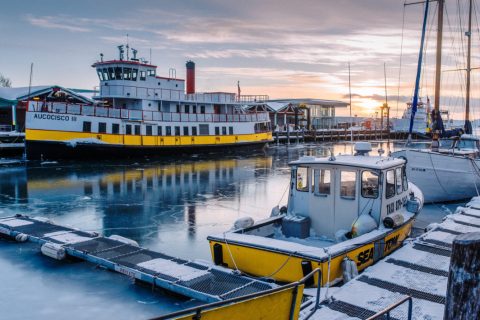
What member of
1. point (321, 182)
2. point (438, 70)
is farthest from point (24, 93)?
point (321, 182)

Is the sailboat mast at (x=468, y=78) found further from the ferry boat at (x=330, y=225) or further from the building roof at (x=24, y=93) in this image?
the building roof at (x=24, y=93)

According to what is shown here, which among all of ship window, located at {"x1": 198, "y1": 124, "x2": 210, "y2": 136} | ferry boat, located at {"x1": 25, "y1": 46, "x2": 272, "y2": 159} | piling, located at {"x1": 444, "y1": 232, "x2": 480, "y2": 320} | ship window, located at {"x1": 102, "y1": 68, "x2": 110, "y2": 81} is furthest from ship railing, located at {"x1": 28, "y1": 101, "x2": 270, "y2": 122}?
piling, located at {"x1": 444, "y1": 232, "x2": 480, "y2": 320}

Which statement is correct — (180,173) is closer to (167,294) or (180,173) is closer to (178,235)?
(178,235)

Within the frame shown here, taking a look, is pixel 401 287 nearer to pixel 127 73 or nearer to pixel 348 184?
pixel 348 184

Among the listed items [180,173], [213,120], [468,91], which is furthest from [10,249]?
[213,120]

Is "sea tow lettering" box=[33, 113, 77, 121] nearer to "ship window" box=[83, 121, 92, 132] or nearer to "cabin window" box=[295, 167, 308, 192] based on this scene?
"ship window" box=[83, 121, 92, 132]

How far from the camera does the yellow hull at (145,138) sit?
34656mm

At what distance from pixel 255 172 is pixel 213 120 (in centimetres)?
1675

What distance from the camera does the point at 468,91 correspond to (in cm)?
2897

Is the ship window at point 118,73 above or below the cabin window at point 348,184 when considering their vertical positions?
above

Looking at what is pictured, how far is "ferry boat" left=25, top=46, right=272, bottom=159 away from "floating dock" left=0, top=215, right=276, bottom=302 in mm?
23443

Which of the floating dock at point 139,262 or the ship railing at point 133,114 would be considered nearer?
the floating dock at point 139,262

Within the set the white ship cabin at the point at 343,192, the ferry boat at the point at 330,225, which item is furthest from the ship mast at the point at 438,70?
the white ship cabin at the point at 343,192

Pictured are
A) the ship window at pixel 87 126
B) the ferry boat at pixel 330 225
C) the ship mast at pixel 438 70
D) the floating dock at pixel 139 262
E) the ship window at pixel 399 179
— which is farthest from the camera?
the ship window at pixel 87 126
